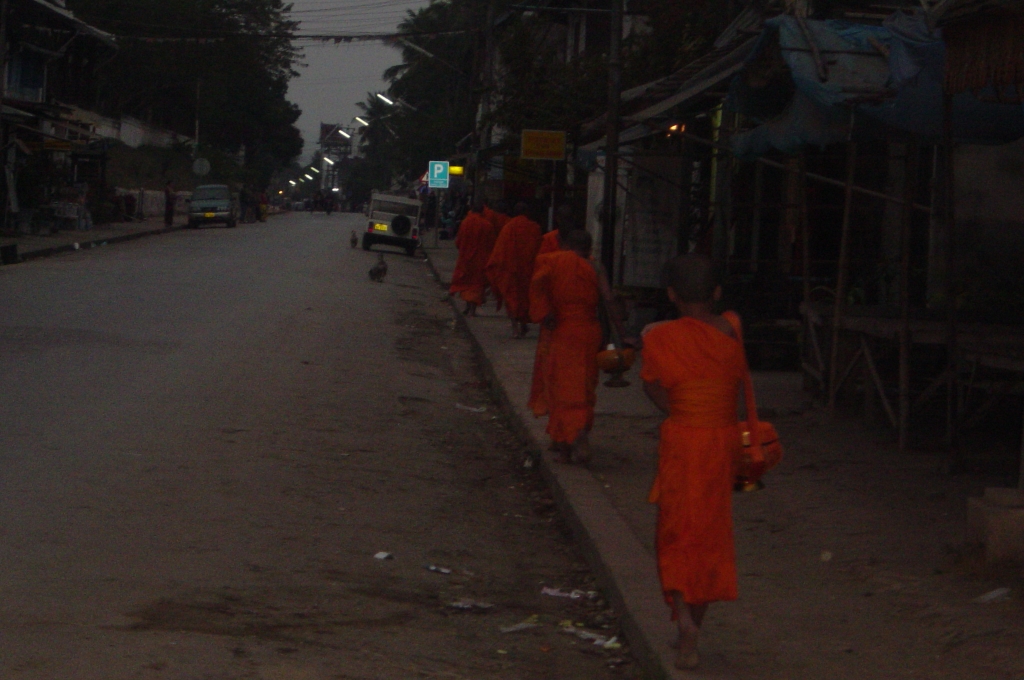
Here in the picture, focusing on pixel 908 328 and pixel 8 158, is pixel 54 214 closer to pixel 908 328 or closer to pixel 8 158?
pixel 8 158

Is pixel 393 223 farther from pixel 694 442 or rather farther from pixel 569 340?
pixel 694 442

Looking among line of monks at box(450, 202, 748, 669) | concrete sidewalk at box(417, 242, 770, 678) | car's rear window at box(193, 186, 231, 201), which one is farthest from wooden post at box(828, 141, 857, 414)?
car's rear window at box(193, 186, 231, 201)

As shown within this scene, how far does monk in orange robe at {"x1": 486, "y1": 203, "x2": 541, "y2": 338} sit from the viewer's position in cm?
1568

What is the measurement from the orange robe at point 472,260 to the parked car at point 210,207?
3106cm

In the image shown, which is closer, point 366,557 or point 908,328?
point 366,557

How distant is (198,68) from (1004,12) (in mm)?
66225

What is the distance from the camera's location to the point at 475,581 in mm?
6488

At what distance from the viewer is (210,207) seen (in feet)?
164

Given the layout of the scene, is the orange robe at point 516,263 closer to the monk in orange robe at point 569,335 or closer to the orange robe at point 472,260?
the orange robe at point 472,260

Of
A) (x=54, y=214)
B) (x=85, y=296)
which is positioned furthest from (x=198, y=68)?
(x=85, y=296)

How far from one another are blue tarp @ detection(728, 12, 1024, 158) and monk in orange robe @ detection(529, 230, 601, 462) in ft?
5.74

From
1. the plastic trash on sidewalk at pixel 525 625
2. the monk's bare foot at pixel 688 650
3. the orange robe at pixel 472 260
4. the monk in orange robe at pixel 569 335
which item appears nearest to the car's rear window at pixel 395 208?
the orange robe at pixel 472 260

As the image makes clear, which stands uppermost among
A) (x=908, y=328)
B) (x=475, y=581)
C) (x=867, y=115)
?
(x=867, y=115)

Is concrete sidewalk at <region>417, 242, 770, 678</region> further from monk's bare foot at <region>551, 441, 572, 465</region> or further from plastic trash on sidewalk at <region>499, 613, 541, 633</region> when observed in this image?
plastic trash on sidewalk at <region>499, 613, 541, 633</region>
